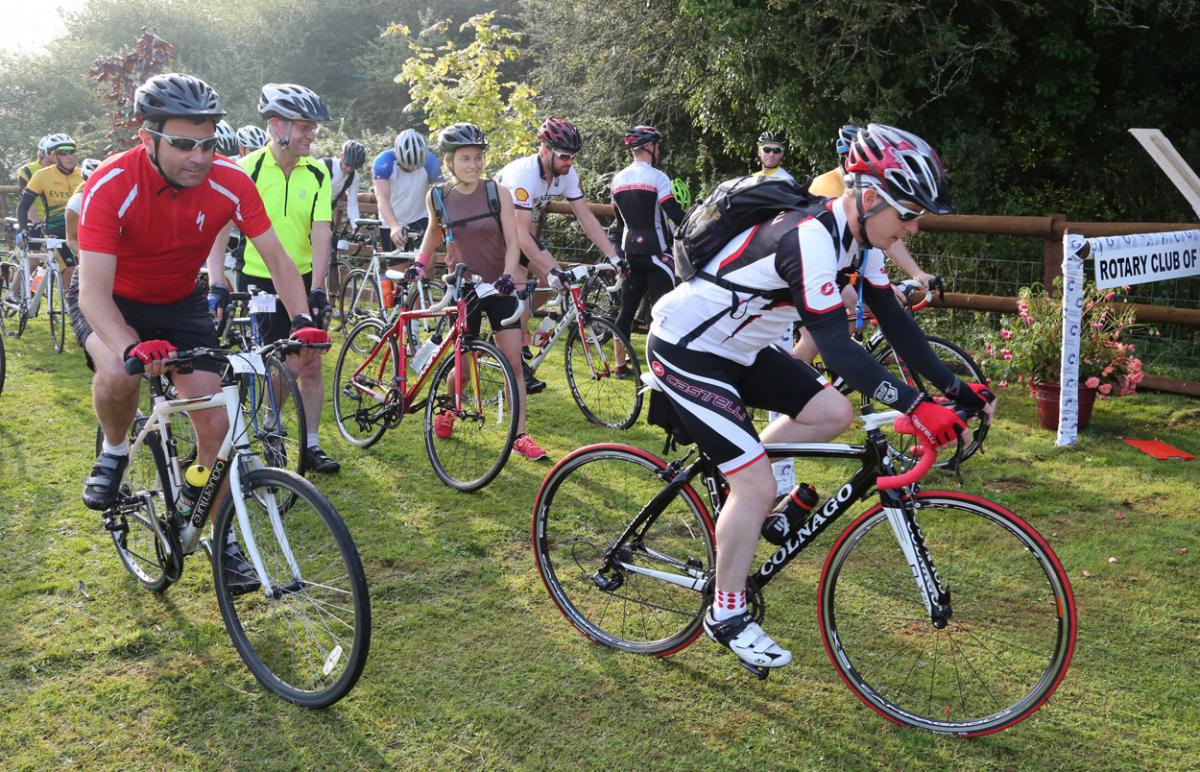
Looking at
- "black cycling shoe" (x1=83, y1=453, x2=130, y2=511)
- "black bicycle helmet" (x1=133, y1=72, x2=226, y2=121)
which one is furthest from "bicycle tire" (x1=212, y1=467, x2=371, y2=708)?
"black bicycle helmet" (x1=133, y1=72, x2=226, y2=121)

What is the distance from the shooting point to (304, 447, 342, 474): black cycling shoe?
6758 millimetres

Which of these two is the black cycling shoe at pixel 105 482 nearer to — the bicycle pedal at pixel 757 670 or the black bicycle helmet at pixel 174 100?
the black bicycle helmet at pixel 174 100

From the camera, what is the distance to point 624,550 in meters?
4.31

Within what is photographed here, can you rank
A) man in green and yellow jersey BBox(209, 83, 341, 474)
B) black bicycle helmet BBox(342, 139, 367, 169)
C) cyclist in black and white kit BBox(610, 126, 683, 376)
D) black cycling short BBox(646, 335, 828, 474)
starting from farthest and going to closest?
black bicycle helmet BBox(342, 139, 367, 169) < cyclist in black and white kit BBox(610, 126, 683, 376) < man in green and yellow jersey BBox(209, 83, 341, 474) < black cycling short BBox(646, 335, 828, 474)

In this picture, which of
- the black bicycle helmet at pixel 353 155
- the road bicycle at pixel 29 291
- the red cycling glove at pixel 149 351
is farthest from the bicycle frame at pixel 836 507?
the road bicycle at pixel 29 291

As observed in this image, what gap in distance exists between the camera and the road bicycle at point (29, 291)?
11.5 metres

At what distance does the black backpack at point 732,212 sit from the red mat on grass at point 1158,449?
459 cm

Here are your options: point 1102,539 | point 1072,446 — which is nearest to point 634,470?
point 1102,539

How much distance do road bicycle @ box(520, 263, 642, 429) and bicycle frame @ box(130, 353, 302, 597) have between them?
3812mm

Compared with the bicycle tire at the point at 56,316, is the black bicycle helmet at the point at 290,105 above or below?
above

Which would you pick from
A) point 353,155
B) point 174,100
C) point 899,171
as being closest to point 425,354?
point 174,100

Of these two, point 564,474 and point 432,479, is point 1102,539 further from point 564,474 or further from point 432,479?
point 432,479

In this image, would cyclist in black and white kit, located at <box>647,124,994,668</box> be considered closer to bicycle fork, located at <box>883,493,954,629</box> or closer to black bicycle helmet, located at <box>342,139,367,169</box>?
bicycle fork, located at <box>883,493,954,629</box>

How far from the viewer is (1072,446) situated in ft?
23.4
